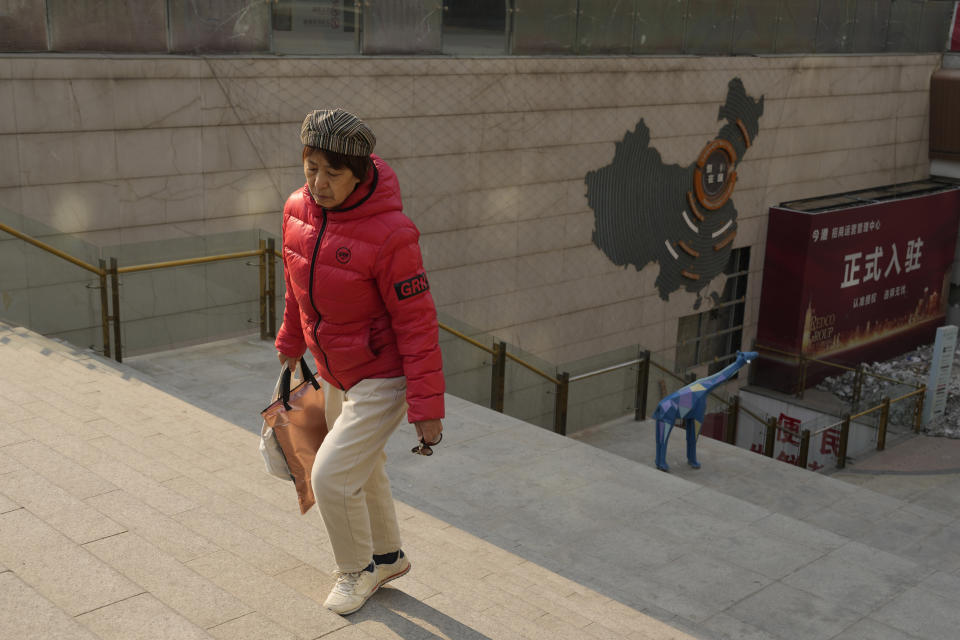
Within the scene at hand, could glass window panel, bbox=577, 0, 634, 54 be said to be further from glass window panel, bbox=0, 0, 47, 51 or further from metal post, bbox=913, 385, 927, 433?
glass window panel, bbox=0, 0, 47, 51

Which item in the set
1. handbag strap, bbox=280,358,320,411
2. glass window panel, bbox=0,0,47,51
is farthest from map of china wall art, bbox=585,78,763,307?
handbag strap, bbox=280,358,320,411

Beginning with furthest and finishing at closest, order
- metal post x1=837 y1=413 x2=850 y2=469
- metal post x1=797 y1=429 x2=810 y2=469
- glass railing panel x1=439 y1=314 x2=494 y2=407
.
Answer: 1. metal post x1=837 y1=413 x2=850 y2=469
2. metal post x1=797 y1=429 x2=810 y2=469
3. glass railing panel x1=439 y1=314 x2=494 y2=407

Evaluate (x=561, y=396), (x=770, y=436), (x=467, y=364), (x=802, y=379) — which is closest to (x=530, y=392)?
(x=561, y=396)

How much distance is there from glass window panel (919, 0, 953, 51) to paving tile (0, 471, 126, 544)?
2068 cm

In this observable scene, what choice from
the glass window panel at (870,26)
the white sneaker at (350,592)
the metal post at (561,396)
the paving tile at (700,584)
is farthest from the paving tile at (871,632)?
the glass window panel at (870,26)

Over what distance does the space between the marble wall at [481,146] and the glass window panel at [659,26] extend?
0.95 ft

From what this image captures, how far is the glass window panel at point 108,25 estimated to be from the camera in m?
9.59

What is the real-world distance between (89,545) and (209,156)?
283 inches

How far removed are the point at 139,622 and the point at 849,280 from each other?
57.9ft

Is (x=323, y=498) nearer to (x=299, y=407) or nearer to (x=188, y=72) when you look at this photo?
(x=299, y=407)

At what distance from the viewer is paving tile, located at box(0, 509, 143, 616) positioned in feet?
12.1

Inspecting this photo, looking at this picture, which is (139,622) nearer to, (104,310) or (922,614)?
(922,614)

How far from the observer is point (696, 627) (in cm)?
539

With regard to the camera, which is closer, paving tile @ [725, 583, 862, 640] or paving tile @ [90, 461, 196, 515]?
paving tile @ [90, 461, 196, 515]
